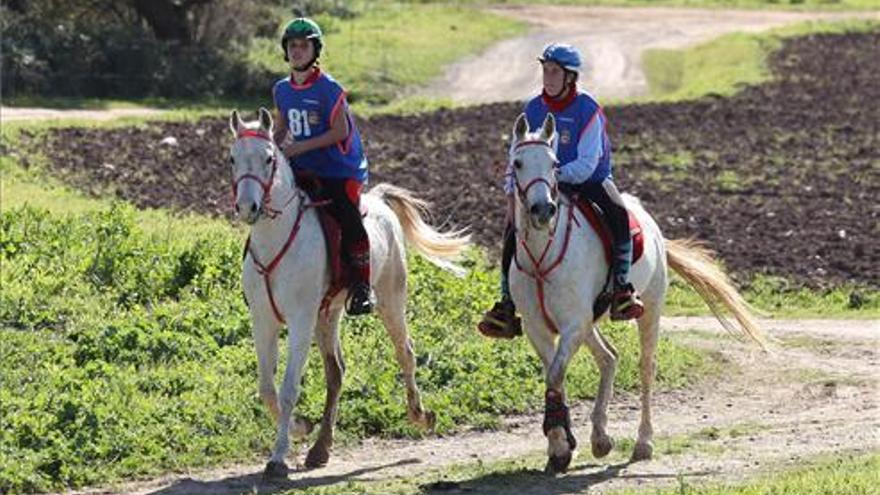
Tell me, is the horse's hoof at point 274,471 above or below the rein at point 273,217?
below

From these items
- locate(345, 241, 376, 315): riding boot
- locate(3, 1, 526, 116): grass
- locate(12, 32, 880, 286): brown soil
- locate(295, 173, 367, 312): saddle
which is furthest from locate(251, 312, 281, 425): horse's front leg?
locate(3, 1, 526, 116): grass

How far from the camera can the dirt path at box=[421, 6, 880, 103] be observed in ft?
135

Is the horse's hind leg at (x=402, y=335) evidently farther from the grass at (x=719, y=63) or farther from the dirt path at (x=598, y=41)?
the dirt path at (x=598, y=41)

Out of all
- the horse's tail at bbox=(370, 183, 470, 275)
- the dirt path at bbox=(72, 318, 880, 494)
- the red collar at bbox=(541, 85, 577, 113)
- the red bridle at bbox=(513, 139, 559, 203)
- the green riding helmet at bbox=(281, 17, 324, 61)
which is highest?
the green riding helmet at bbox=(281, 17, 324, 61)

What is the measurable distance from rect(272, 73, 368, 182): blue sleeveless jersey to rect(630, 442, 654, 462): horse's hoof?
2616 millimetres

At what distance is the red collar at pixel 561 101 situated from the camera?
41.1ft

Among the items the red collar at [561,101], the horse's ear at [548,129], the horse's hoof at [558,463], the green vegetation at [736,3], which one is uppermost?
the green vegetation at [736,3]

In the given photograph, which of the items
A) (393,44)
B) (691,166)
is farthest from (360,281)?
(393,44)

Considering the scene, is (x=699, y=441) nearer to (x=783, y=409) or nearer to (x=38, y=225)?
(x=783, y=409)

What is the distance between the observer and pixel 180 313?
16141mm

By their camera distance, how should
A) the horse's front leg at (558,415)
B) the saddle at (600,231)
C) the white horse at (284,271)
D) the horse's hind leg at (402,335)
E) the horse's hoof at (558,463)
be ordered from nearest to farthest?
the white horse at (284,271) → the horse's front leg at (558,415) → the horse's hoof at (558,463) → the saddle at (600,231) → the horse's hind leg at (402,335)

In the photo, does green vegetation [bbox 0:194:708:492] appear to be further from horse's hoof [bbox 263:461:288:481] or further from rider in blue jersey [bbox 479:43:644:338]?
rider in blue jersey [bbox 479:43:644:338]

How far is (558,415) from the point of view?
11906mm

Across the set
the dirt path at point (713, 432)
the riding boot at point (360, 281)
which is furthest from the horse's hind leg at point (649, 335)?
the riding boot at point (360, 281)
